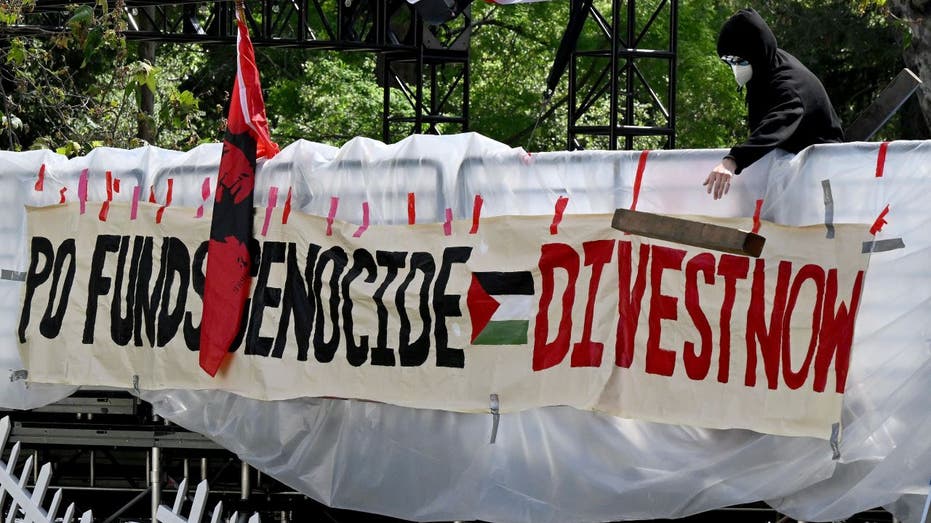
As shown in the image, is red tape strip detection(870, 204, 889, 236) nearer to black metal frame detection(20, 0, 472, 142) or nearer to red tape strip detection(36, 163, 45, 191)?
red tape strip detection(36, 163, 45, 191)

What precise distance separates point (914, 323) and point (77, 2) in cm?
1140

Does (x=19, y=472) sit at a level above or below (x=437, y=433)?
below

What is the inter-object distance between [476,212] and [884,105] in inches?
72.5

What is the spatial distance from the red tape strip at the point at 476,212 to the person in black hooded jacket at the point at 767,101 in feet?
3.81

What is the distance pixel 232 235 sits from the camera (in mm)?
6859

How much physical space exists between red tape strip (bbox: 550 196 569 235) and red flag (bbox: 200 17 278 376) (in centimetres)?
165

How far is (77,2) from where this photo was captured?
47.7 ft

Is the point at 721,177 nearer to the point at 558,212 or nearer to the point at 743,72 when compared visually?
the point at 743,72

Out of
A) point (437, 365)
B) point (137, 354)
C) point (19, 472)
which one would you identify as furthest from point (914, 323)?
point (19, 472)

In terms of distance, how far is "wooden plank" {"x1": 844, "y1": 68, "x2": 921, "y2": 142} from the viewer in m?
5.85

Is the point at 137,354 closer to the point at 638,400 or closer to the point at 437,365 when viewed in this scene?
the point at 437,365

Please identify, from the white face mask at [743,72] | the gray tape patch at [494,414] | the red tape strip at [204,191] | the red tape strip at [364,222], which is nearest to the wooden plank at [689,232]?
the white face mask at [743,72]

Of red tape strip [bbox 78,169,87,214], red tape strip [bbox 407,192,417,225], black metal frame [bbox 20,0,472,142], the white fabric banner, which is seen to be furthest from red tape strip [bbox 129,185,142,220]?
black metal frame [bbox 20,0,472,142]

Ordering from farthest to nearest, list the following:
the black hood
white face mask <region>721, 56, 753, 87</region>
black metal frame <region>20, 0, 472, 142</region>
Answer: black metal frame <region>20, 0, 472, 142</region>, white face mask <region>721, 56, 753, 87</region>, the black hood
